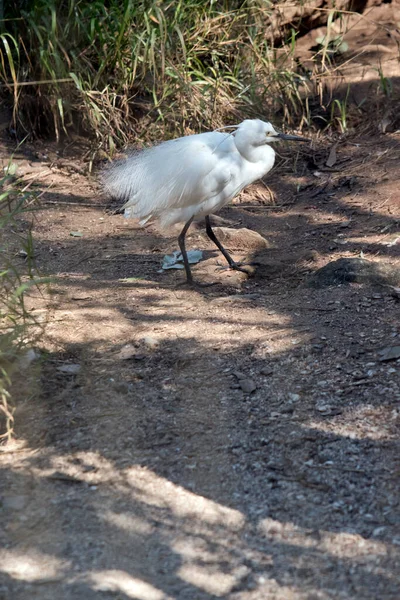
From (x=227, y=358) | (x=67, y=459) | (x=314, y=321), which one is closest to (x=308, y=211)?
(x=314, y=321)

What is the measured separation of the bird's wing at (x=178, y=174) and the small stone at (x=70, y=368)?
1476 mm

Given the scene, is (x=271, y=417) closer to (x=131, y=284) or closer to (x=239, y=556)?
(x=239, y=556)

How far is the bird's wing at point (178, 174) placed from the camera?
4305 mm

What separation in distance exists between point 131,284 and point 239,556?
7.90 feet

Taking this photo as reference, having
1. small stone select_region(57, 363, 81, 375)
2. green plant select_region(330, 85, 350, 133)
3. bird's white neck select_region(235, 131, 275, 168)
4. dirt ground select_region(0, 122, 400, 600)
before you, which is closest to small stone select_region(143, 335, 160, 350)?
dirt ground select_region(0, 122, 400, 600)

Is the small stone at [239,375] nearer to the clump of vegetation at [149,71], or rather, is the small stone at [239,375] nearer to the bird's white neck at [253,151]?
the bird's white neck at [253,151]

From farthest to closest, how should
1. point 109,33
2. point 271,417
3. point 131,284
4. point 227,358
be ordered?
point 109,33
point 131,284
point 227,358
point 271,417

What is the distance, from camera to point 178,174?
169 inches

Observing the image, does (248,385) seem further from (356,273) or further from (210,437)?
(356,273)

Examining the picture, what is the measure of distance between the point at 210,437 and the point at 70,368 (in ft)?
2.67

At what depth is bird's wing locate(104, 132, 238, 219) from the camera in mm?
4305

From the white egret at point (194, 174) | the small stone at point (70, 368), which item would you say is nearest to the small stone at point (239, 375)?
the small stone at point (70, 368)

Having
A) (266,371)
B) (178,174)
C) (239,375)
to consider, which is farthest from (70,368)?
(178,174)

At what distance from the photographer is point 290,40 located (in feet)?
23.0
